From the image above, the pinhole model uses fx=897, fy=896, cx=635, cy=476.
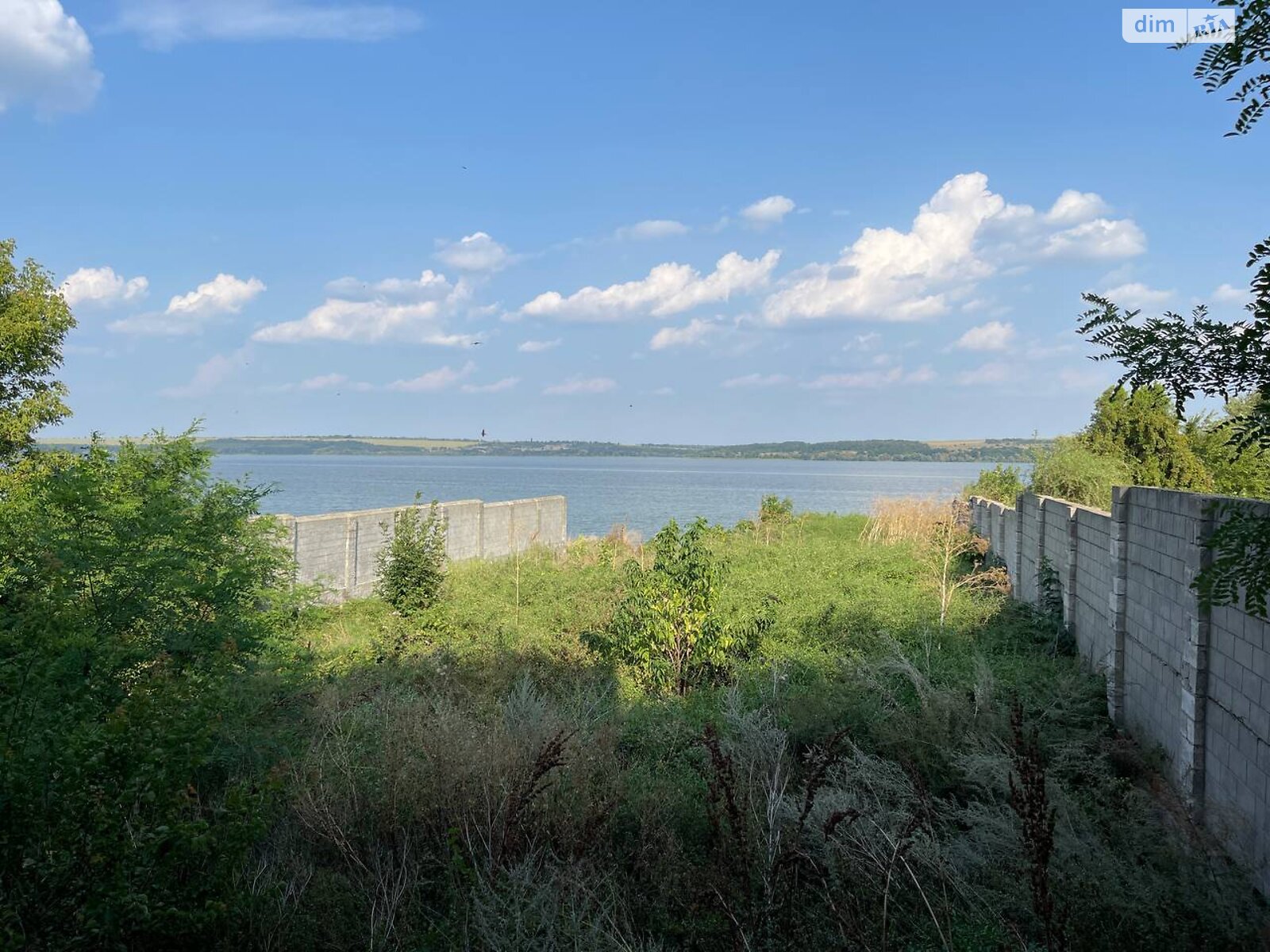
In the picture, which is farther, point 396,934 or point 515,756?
point 515,756

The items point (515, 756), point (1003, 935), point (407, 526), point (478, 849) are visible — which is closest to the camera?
point (1003, 935)

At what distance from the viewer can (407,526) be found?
50.4ft

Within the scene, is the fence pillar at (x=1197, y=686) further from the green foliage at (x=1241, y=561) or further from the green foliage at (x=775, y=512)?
the green foliage at (x=775, y=512)

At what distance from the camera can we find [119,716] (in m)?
3.63

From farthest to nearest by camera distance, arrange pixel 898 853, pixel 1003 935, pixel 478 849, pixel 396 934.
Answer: pixel 478 849 → pixel 396 934 → pixel 1003 935 → pixel 898 853

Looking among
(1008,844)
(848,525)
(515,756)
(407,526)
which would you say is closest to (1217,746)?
(1008,844)

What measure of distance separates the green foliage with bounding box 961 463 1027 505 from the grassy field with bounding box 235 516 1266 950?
15.2 meters

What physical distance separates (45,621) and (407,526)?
11.0 meters

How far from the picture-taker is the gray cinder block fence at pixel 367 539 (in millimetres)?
16750

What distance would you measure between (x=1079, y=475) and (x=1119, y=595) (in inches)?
420

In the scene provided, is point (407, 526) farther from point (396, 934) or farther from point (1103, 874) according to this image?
point (1103, 874)

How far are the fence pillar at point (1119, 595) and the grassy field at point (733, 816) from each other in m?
0.20

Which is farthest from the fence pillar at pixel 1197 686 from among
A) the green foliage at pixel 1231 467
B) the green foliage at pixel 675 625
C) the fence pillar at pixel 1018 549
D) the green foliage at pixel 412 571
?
the green foliage at pixel 412 571

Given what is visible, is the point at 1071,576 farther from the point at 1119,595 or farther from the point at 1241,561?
the point at 1241,561
